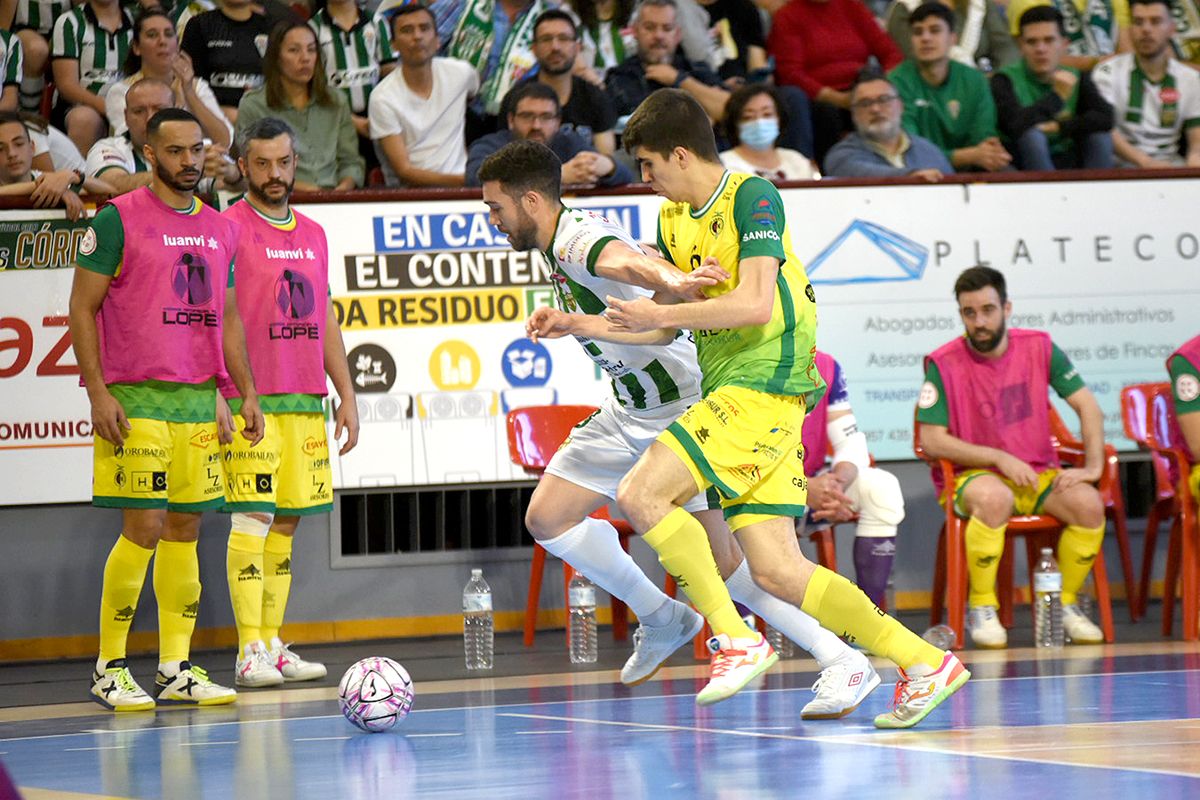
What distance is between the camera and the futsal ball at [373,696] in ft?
19.2

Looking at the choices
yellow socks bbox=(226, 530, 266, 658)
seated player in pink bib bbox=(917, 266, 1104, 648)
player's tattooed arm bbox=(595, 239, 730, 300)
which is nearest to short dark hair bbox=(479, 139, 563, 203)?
player's tattooed arm bbox=(595, 239, 730, 300)

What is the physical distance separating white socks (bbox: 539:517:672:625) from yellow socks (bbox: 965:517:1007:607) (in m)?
2.72

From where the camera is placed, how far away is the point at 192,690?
7121mm

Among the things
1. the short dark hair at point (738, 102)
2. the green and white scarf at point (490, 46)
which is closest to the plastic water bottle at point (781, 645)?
the short dark hair at point (738, 102)

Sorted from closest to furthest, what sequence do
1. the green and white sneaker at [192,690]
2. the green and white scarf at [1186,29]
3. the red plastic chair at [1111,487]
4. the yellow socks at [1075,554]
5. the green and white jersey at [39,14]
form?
the green and white sneaker at [192,690] < the yellow socks at [1075,554] < the red plastic chair at [1111,487] < the green and white jersey at [39,14] < the green and white scarf at [1186,29]

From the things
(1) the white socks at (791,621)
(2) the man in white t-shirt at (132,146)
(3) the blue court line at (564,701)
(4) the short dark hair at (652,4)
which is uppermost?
(4) the short dark hair at (652,4)

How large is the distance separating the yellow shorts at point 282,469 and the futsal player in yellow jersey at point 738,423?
2.64 meters

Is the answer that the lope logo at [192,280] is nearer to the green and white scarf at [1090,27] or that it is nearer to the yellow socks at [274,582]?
the yellow socks at [274,582]

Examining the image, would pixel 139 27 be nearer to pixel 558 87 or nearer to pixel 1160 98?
pixel 558 87

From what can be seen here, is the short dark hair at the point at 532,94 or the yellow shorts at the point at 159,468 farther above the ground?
the short dark hair at the point at 532,94

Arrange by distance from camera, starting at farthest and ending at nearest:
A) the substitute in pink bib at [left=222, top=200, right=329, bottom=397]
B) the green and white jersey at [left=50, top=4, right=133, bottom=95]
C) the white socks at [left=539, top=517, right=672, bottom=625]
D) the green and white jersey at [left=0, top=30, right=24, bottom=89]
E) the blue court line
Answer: the green and white jersey at [left=50, top=4, right=133, bottom=95], the green and white jersey at [left=0, top=30, right=24, bottom=89], the substitute in pink bib at [left=222, top=200, right=329, bottom=397], the white socks at [left=539, top=517, right=672, bottom=625], the blue court line

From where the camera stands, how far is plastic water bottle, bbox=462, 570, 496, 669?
320 inches

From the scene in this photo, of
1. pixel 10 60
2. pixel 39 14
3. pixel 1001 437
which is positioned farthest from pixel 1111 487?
pixel 39 14

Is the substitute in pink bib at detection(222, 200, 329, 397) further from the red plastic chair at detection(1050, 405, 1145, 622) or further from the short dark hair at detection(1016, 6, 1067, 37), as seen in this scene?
the short dark hair at detection(1016, 6, 1067, 37)
